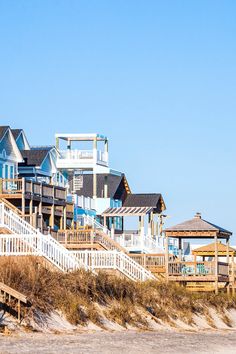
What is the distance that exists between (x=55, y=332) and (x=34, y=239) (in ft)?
29.3

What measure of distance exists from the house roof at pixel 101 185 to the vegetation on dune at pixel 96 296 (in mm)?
38903

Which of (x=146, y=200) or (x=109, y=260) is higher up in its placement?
(x=146, y=200)

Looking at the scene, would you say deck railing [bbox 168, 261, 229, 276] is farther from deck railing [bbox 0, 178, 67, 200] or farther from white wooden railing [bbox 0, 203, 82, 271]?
deck railing [bbox 0, 178, 67, 200]

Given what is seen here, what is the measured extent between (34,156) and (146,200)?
14.3 m

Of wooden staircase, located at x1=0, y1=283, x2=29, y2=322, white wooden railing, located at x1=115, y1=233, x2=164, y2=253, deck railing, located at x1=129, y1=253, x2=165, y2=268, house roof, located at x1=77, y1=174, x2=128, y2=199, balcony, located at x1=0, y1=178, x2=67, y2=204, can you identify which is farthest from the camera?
house roof, located at x1=77, y1=174, x2=128, y2=199

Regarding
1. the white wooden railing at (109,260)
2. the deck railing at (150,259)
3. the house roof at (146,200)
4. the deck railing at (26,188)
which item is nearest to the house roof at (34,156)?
the deck railing at (26,188)

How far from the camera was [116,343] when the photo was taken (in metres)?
28.3

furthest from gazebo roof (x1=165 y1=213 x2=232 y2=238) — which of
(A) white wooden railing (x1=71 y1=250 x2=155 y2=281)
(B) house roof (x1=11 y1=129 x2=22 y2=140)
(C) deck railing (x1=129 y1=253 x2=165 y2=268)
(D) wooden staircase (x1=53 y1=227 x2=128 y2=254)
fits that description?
(B) house roof (x1=11 y1=129 x2=22 y2=140)

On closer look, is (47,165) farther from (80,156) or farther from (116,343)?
(116,343)

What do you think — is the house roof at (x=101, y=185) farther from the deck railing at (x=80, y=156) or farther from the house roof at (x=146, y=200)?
the deck railing at (x=80, y=156)

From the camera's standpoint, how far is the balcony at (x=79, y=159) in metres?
73.1

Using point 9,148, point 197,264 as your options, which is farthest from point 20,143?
point 197,264

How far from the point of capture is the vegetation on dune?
3164 centimetres

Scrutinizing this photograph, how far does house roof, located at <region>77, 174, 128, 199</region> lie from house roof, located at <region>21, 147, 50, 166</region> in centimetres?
1105
